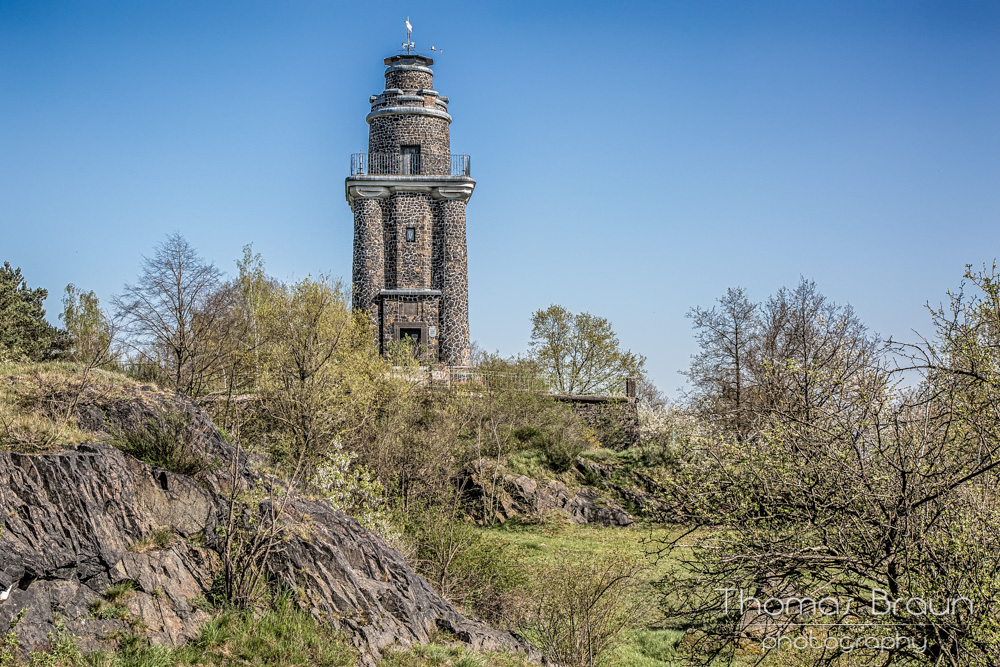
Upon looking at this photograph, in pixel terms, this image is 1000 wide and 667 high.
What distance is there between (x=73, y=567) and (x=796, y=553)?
828 cm

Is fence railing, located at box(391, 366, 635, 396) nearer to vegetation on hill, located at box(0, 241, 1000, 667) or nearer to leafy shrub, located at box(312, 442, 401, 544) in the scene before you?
vegetation on hill, located at box(0, 241, 1000, 667)

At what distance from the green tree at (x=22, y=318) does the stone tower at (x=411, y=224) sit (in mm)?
13640

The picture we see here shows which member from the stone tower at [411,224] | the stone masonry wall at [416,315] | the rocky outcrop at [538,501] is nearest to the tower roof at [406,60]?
the stone tower at [411,224]

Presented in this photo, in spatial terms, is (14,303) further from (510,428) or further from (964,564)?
(964,564)

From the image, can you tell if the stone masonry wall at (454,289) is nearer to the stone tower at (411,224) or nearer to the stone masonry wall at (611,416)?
the stone tower at (411,224)

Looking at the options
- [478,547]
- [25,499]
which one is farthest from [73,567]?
[478,547]

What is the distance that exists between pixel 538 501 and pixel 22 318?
73.1ft

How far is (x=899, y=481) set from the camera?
9570 millimetres

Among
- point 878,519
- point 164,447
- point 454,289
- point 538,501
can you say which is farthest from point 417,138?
point 878,519

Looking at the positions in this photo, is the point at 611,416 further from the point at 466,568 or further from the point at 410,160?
the point at 466,568

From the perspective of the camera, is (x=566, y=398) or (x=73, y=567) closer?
(x=73, y=567)

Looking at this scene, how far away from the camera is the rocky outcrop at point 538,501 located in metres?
29.5

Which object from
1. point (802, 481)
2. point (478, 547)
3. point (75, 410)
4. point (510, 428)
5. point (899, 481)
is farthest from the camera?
point (510, 428)

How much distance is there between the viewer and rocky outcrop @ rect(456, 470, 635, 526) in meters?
29.5
